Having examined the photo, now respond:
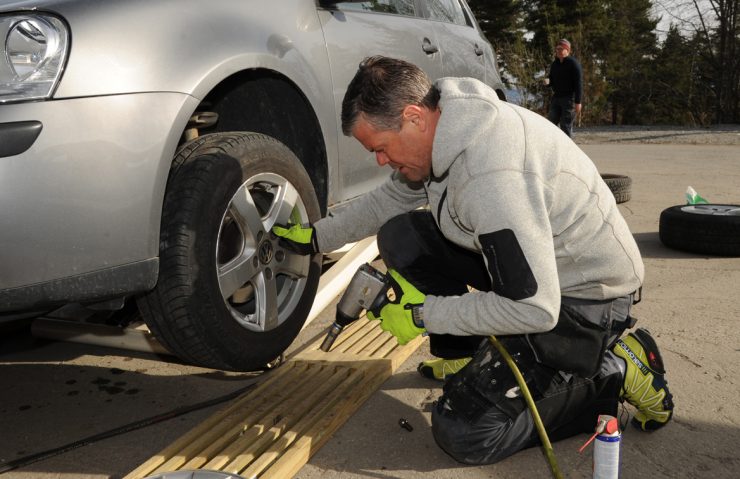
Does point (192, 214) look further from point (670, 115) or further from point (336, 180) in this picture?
point (670, 115)

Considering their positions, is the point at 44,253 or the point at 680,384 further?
the point at 680,384

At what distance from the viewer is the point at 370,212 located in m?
2.66

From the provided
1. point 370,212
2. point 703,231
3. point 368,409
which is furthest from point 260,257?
point 703,231

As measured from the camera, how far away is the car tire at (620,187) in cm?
574

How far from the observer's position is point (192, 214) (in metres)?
2.02

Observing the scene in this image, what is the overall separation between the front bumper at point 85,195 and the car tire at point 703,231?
131 inches

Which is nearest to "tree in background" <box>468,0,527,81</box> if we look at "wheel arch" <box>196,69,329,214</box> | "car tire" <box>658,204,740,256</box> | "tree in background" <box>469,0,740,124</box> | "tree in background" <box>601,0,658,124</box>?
"tree in background" <box>469,0,740,124</box>

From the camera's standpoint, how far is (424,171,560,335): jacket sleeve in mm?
1777

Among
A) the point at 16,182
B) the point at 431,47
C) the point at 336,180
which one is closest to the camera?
the point at 16,182

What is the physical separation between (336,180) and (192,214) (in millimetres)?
973

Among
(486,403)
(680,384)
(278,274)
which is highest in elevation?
(278,274)

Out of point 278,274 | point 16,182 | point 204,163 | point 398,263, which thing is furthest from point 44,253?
point 398,263

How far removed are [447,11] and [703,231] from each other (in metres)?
2.05

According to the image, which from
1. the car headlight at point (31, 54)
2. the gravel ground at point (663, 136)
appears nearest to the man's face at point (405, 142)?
the car headlight at point (31, 54)
